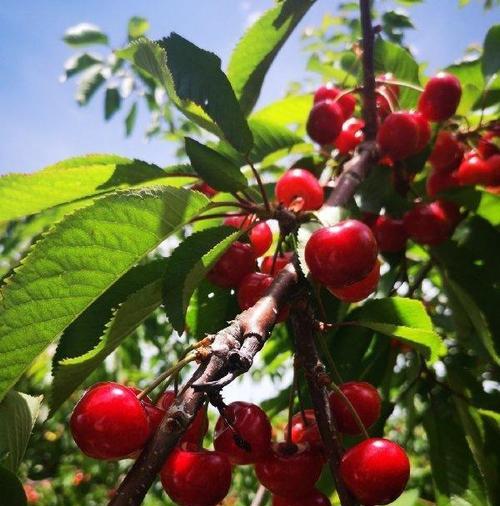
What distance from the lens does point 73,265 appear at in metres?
0.84

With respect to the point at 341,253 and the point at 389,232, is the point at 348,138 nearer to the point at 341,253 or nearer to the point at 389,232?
the point at 389,232

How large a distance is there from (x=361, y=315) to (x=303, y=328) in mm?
285

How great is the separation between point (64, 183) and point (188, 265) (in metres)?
0.31

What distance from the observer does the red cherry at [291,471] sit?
930mm

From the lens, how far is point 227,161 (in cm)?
112

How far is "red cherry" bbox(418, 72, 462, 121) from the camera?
1.67 metres

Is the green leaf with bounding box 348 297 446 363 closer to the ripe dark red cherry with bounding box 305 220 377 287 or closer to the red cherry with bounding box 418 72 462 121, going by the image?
the ripe dark red cherry with bounding box 305 220 377 287

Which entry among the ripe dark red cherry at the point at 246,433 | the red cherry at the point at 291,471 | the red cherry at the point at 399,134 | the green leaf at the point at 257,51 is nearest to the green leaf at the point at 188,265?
the ripe dark red cherry at the point at 246,433

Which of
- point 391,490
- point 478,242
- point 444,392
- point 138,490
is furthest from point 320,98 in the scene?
point 138,490

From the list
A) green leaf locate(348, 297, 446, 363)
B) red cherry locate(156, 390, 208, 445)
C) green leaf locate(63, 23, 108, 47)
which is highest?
green leaf locate(63, 23, 108, 47)

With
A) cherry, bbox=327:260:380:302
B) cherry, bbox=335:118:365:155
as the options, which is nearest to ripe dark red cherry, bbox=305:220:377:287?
cherry, bbox=327:260:380:302

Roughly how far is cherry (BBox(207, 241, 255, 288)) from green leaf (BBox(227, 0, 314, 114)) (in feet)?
1.47

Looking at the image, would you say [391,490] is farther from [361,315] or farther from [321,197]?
[321,197]

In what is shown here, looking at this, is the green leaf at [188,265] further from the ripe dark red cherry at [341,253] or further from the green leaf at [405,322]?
the green leaf at [405,322]
